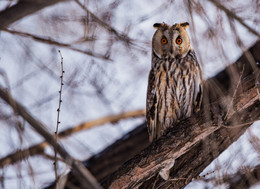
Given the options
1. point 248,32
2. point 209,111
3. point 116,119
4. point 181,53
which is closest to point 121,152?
point 116,119

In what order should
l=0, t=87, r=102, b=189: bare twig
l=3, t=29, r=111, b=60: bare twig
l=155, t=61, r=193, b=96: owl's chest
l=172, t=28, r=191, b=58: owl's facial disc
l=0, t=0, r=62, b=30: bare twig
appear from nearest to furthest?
l=0, t=87, r=102, b=189: bare twig, l=0, t=0, r=62, b=30: bare twig, l=3, t=29, r=111, b=60: bare twig, l=155, t=61, r=193, b=96: owl's chest, l=172, t=28, r=191, b=58: owl's facial disc

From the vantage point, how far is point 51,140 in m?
1.65

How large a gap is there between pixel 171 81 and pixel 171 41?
0.39m

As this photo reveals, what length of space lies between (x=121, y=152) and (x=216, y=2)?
2.02 metres

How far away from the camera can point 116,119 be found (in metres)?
3.79

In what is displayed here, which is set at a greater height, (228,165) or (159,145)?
(159,145)

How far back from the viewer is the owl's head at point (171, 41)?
3.30m

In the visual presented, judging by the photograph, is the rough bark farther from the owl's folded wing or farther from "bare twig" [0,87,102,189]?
"bare twig" [0,87,102,189]

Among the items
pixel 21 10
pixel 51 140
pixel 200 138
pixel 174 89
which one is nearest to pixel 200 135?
pixel 200 138

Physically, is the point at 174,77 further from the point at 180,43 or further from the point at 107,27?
the point at 107,27

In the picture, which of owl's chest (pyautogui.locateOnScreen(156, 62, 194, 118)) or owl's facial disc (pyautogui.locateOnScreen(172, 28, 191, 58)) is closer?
owl's chest (pyautogui.locateOnScreen(156, 62, 194, 118))

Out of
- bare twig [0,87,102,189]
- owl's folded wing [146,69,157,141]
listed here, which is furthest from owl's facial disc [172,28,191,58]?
bare twig [0,87,102,189]

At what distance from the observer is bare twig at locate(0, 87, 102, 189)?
1506 mm

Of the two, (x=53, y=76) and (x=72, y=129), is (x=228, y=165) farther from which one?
(x=72, y=129)
